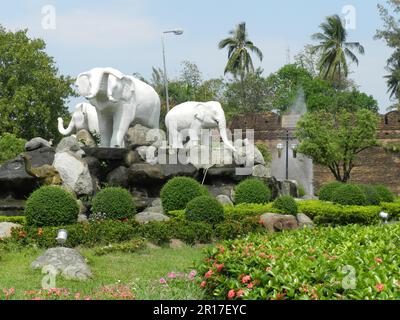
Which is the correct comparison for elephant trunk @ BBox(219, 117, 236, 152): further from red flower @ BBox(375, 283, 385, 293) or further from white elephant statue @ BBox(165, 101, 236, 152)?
red flower @ BBox(375, 283, 385, 293)

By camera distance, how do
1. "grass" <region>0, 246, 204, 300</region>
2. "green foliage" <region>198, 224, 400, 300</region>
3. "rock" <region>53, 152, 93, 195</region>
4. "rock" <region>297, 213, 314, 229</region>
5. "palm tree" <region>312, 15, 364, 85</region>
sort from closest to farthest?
"green foliage" <region>198, 224, 400, 300</region>
"grass" <region>0, 246, 204, 300</region>
"rock" <region>297, 213, 314, 229</region>
"rock" <region>53, 152, 93, 195</region>
"palm tree" <region>312, 15, 364, 85</region>

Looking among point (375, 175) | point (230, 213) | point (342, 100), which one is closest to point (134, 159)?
point (230, 213)

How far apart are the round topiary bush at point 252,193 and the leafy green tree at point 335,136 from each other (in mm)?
8222

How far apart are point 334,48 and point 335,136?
587 inches

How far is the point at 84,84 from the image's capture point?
15961 mm

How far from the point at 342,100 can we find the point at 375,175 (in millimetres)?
8101

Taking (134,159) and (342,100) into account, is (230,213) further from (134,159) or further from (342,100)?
(342,100)

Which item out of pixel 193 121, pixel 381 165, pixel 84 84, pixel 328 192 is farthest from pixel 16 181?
pixel 381 165

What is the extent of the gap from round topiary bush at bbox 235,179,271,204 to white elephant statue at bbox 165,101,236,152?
2214 mm

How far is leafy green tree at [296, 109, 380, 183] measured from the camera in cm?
2311

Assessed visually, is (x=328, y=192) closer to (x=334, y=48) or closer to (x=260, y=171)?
(x=260, y=171)

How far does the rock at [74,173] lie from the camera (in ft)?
47.3

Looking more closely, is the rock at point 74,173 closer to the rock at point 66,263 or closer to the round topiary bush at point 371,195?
the rock at point 66,263

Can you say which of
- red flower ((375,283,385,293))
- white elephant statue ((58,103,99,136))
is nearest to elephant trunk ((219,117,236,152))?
white elephant statue ((58,103,99,136))
